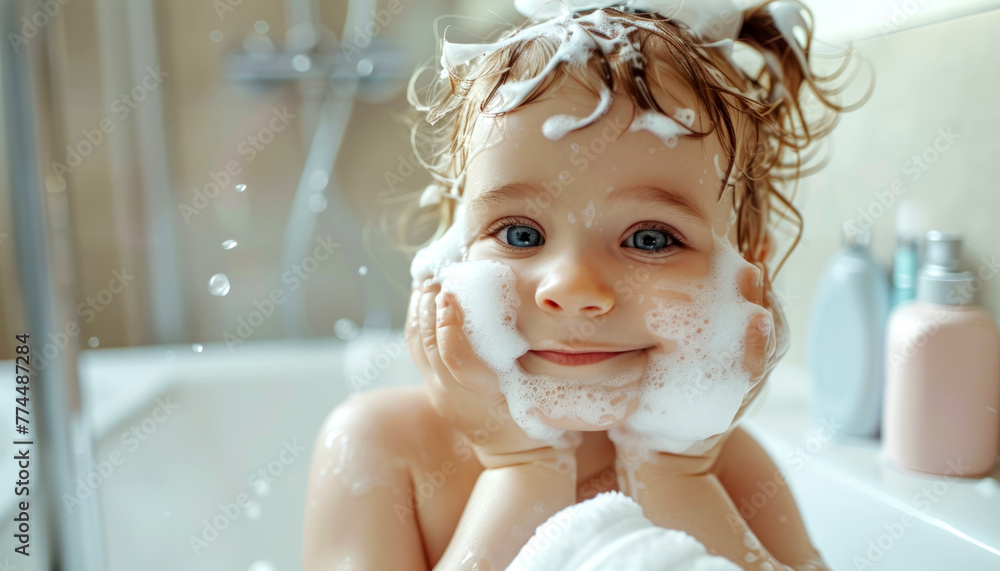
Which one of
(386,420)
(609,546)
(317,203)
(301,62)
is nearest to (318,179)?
(317,203)

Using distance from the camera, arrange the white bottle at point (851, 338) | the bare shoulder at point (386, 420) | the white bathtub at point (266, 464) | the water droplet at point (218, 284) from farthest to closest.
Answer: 1. the water droplet at point (218, 284)
2. the white bottle at point (851, 338)
3. the white bathtub at point (266, 464)
4. the bare shoulder at point (386, 420)

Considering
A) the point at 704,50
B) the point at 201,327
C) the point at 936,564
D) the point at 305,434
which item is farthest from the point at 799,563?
the point at 201,327

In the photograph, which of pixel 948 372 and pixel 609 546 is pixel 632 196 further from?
pixel 948 372

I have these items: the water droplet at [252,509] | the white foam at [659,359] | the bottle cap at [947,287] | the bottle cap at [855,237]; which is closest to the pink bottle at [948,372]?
the bottle cap at [947,287]

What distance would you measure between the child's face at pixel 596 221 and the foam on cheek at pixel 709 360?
1 centimetres

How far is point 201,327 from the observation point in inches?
62.7

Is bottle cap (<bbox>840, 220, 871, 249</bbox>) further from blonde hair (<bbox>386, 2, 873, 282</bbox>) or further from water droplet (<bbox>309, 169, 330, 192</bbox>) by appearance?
water droplet (<bbox>309, 169, 330, 192</bbox>)

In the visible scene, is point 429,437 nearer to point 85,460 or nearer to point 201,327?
point 85,460

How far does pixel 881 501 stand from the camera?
0.75m

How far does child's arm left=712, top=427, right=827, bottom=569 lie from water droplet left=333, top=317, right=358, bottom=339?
3.40 feet

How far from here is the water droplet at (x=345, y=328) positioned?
5.06 ft

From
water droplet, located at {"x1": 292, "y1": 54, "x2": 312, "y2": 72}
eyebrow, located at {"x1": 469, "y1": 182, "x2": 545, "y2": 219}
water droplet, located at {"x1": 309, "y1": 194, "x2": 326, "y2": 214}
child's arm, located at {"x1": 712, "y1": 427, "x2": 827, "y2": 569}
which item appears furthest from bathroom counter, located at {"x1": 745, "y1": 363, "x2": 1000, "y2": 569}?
water droplet, located at {"x1": 292, "y1": 54, "x2": 312, "y2": 72}

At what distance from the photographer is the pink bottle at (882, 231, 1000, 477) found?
2.35 feet

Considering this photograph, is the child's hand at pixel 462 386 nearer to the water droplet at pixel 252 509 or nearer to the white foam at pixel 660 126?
the white foam at pixel 660 126
